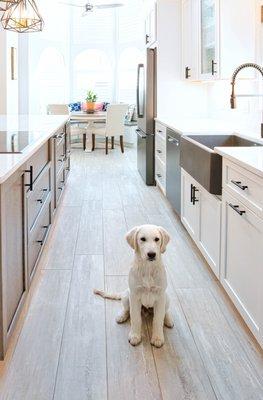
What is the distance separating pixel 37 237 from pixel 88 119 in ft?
22.9

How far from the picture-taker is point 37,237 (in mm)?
3150

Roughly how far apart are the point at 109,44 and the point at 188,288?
859 cm

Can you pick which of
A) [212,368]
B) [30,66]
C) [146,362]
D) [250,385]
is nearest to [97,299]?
[146,362]

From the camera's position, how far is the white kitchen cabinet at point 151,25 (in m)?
5.88

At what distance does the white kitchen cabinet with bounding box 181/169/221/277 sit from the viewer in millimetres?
2981

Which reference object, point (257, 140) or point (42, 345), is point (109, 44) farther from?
point (42, 345)

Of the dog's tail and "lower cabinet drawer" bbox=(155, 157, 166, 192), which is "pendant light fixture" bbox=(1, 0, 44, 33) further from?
"lower cabinet drawer" bbox=(155, 157, 166, 192)

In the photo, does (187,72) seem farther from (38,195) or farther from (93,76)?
(93,76)

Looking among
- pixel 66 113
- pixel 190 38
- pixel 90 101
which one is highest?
pixel 190 38

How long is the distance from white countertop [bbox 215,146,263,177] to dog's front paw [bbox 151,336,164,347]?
2.81 ft

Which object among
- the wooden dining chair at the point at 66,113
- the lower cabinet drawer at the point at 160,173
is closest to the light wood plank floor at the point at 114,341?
the lower cabinet drawer at the point at 160,173

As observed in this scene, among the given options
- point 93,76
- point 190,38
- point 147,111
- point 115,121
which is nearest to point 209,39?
point 190,38

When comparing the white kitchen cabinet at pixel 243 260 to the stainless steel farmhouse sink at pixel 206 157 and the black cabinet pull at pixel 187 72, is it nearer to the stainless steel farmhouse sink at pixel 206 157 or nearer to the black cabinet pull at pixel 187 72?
the stainless steel farmhouse sink at pixel 206 157

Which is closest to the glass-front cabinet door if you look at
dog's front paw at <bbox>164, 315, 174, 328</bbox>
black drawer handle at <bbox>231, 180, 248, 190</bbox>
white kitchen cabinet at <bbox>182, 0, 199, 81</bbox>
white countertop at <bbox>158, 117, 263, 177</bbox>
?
white kitchen cabinet at <bbox>182, 0, 199, 81</bbox>
